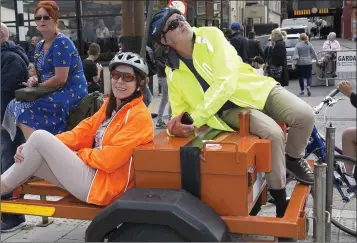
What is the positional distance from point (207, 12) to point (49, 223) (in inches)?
816

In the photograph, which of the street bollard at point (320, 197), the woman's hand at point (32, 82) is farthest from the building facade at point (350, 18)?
the woman's hand at point (32, 82)

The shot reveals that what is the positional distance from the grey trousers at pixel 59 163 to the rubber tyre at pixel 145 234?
20.0 inches

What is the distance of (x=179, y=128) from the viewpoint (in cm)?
303

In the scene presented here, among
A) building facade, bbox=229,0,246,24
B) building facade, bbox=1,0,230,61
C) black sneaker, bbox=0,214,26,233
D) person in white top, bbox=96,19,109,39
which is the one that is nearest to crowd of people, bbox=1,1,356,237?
black sneaker, bbox=0,214,26,233

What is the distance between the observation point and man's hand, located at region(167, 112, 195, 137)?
9.92ft

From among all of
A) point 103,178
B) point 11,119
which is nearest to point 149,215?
point 103,178

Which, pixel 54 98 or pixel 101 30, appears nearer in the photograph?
pixel 54 98

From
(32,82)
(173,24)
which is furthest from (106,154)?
(32,82)

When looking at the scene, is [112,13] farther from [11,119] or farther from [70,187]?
[70,187]

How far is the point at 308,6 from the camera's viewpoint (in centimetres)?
300

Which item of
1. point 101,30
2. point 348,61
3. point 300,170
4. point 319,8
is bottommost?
point 300,170

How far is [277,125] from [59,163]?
4.70 feet

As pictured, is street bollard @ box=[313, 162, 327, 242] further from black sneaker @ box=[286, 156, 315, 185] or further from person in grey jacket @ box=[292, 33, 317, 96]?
person in grey jacket @ box=[292, 33, 317, 96]

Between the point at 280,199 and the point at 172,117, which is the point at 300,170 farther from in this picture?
the point at 172,117
